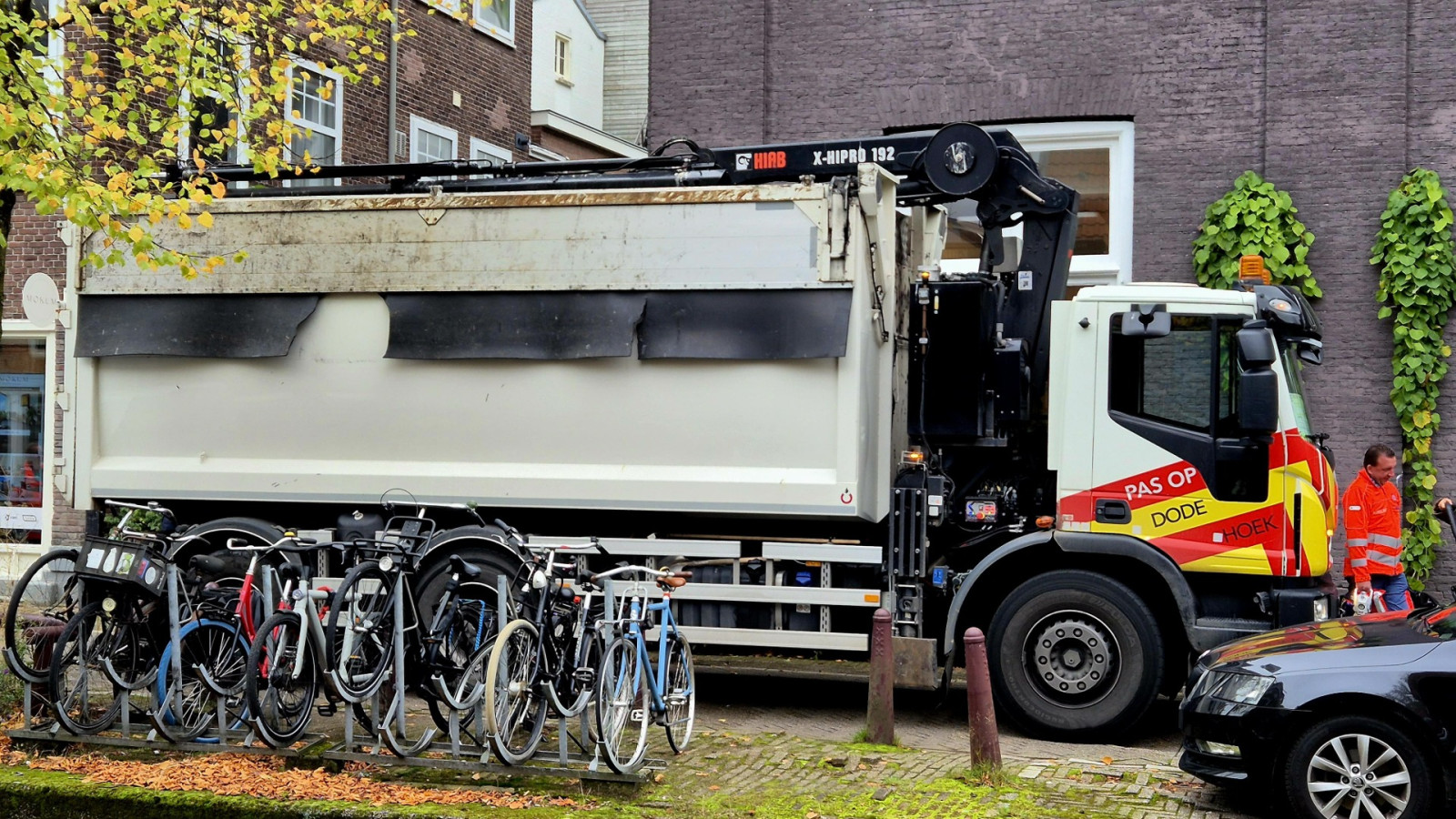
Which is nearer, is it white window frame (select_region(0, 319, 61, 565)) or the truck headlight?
the truck headlight

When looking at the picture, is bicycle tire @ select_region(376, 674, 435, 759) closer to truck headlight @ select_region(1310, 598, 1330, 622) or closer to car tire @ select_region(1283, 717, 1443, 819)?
car tire @ select_region(1283, 717, 1443, 819)

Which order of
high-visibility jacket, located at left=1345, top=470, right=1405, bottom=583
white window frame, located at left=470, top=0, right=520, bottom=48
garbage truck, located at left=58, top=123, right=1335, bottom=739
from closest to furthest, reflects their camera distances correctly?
garbage truck, located at left=58, top=123, right=1335, bottom=739 < high-visibility jacket, located at left=1345, top=470, right=1405, bottom=583 < white window frame, located at left=470, top=0, right=520, bottom=48

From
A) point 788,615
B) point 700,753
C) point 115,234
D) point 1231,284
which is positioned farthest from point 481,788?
point 1231,284

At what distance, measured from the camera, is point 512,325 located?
9680mm

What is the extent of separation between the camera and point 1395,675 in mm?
6602

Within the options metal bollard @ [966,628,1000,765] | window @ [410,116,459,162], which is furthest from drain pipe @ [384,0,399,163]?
metal bollard @ [966,628,1000,765]

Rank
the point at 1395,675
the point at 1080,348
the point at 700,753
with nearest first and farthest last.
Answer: the point at 1395,675, the point at 700,753, the point at 1080,348

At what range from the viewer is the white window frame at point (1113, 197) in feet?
45.7

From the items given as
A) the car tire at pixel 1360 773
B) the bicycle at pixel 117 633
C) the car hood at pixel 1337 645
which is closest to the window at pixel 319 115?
the bicycle at pixel 117 633

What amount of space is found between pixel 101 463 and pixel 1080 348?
22.8 ft

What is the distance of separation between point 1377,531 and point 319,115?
43.8 ft

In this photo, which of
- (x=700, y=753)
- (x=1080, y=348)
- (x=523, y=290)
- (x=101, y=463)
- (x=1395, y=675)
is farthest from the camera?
(x=101, y=463)

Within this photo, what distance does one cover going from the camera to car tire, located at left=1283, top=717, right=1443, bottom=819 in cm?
649

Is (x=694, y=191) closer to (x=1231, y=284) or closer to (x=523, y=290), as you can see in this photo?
(x=523, y=290)
